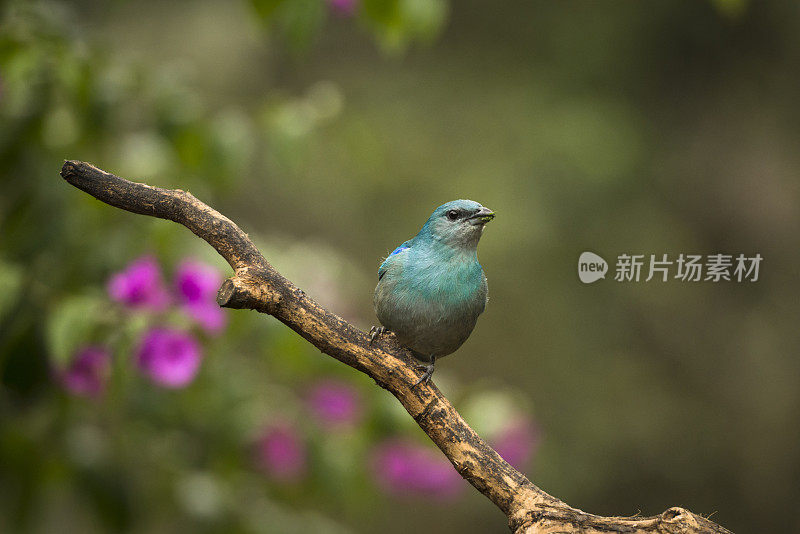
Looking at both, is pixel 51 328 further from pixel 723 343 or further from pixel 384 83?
pixel 723 343

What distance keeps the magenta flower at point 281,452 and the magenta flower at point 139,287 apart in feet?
2.46

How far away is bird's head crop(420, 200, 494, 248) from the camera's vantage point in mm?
1455

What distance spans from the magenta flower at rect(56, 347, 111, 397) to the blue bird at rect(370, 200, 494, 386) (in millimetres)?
1266

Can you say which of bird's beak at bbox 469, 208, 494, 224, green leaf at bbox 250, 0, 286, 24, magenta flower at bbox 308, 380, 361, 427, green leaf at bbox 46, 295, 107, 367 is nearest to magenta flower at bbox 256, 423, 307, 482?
magenta flower at bbox 308, 380, 361, 427

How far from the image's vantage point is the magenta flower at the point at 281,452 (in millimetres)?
2916

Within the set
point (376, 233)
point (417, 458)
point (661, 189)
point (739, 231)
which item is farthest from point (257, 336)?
point (739, 231)

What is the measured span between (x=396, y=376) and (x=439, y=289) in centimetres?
17

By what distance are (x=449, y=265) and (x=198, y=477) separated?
5.76 feet

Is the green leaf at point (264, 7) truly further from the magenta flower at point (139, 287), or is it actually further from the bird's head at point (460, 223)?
the bird's head at point (460, 223)

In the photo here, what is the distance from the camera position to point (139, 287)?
7.61 feet

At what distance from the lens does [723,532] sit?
141 centimetres

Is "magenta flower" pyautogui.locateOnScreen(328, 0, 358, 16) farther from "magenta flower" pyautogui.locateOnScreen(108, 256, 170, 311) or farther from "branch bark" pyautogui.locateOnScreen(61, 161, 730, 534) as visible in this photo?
"branch bark" pyautogui.locateOnScreen(61, 161, 730, 534)

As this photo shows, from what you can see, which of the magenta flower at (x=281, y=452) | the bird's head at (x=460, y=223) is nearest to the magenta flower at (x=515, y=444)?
the magenta flower at (x=281, y=452)

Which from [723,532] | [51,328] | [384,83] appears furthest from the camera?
[384,83]
